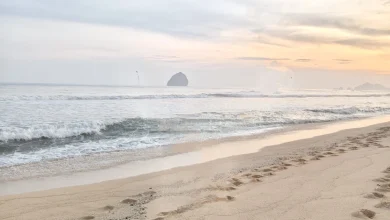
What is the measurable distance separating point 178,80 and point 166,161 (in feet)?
486

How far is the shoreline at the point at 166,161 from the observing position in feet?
19.0

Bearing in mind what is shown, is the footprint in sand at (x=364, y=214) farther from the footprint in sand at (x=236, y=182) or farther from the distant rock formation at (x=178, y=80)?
the distant rock formation at (x=178, y=80)

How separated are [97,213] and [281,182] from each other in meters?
2.75

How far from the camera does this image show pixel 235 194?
4609 mm

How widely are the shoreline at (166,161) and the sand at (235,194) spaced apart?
1.32 feet

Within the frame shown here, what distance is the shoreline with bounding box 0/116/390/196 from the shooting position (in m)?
5.80

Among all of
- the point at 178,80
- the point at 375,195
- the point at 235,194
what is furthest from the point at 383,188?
the point at 178,80

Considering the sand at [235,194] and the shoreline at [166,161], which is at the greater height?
the sand at [235,194]

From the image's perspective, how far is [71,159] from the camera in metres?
7.79

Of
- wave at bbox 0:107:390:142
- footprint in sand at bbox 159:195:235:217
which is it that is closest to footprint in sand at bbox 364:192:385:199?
footprint in sand at bbox 159:195:235:217

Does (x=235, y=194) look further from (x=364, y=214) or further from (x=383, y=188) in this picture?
(x=383, y=188)

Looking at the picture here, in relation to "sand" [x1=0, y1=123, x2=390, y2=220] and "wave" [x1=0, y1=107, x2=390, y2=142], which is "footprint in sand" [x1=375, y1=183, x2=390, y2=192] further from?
"wave" [x1=0, y1=107, x2=390, y2=142]

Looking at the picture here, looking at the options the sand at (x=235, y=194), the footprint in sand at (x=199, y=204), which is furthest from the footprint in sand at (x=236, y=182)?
the footprint in sand at (x=199, y=204)

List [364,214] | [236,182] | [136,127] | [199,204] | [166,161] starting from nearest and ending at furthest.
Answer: [364,214]
[199,204]
[236,182]
[166,161]
[136,127]
